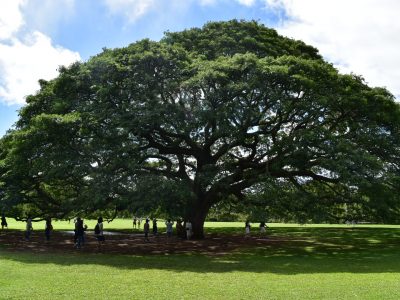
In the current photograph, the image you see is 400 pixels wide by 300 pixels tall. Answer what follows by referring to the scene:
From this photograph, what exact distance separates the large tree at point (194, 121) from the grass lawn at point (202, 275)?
138 inches

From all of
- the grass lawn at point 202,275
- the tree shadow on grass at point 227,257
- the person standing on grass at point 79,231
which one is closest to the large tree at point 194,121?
the person standing on grass at point 79,231

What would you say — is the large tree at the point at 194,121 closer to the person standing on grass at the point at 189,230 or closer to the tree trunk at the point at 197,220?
the tree trunk at the point at 197,220

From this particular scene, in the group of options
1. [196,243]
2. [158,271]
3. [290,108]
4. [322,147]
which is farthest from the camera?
[196,243]

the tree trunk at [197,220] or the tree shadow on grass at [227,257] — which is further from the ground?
the tree trunk at [197,220]

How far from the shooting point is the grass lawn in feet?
38.8

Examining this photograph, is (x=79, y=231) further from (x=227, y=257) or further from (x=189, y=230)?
(x=189, y=230)

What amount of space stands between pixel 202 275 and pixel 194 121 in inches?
370

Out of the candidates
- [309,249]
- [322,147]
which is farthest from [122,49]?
[309,249]

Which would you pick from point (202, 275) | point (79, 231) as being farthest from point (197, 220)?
point (202, 275)

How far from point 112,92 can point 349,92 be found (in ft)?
42.5

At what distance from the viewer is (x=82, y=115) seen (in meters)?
22.7

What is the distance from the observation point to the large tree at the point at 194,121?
2209 centimetres

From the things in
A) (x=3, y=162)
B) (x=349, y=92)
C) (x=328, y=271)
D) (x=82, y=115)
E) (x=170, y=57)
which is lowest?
(x=328, y=271)

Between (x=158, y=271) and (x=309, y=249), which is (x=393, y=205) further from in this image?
(x=158, y=271)
